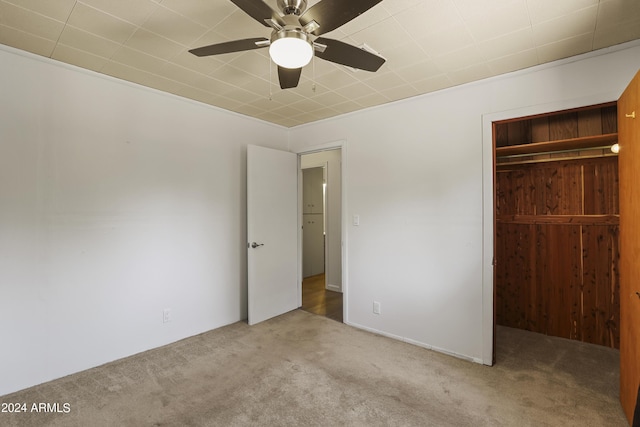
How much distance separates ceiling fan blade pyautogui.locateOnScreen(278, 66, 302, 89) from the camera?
1.72m

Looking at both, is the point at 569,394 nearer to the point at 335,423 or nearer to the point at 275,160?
the point at 335,423

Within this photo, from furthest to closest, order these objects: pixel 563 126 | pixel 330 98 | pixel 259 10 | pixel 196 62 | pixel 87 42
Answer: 1. pixel 330 98
2. pixel 563 126
3. pixel 196 62
4. pixel 87 42
5. pixel 259 10

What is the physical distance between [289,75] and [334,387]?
6.98 ft

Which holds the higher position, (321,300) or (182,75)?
(182,75)

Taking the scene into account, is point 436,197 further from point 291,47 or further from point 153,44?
point 153,44

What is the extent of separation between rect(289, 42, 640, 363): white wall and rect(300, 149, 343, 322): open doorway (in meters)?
0.94

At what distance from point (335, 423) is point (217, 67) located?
8.60 ft

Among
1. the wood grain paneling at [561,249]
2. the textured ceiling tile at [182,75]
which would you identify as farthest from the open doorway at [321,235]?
the textured ceiling tile at [182,75]

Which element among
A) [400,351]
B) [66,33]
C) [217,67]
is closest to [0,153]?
[66,33]

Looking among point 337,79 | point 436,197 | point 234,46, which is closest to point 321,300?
point 436,197

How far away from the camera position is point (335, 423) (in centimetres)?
184

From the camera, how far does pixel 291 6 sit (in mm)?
1346

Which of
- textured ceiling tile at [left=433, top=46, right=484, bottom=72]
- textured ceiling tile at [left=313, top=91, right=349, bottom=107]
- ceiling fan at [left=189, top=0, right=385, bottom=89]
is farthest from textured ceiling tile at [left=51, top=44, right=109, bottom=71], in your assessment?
→ textured ceiling tile at [left=433, top=46, right=484, bottom=72]

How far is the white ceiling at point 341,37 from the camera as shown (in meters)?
1.70
